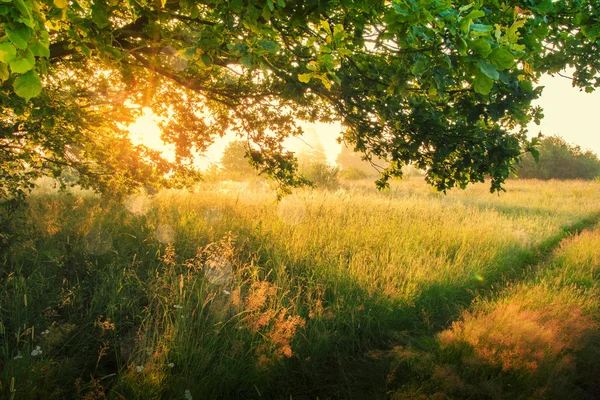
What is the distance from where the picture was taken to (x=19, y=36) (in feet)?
3.83

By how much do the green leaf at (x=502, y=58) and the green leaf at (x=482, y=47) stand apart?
4 cm

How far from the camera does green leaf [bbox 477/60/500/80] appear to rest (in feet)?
4.87

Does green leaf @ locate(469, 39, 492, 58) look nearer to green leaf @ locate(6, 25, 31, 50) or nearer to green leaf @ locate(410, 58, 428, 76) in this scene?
green leaf @ locate(410, 58, 428, 76)

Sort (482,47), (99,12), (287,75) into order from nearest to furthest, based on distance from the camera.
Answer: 1. (482,47)
2. (99,12)
3. (287,75)

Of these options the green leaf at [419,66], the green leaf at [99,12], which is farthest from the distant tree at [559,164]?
the green leaf at [99,12]

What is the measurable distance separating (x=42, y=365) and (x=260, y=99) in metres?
3.95

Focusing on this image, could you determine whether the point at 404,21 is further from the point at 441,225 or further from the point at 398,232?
the point at 441,225

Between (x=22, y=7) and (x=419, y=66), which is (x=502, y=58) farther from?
(x=22, y=7)

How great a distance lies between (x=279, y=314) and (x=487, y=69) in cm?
319

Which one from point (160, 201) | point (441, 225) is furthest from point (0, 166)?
point (441, 225)

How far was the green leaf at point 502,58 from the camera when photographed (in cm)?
149

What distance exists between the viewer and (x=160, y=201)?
8.59m

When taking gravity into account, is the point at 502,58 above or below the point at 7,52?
above

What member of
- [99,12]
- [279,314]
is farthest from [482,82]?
[279,314]
